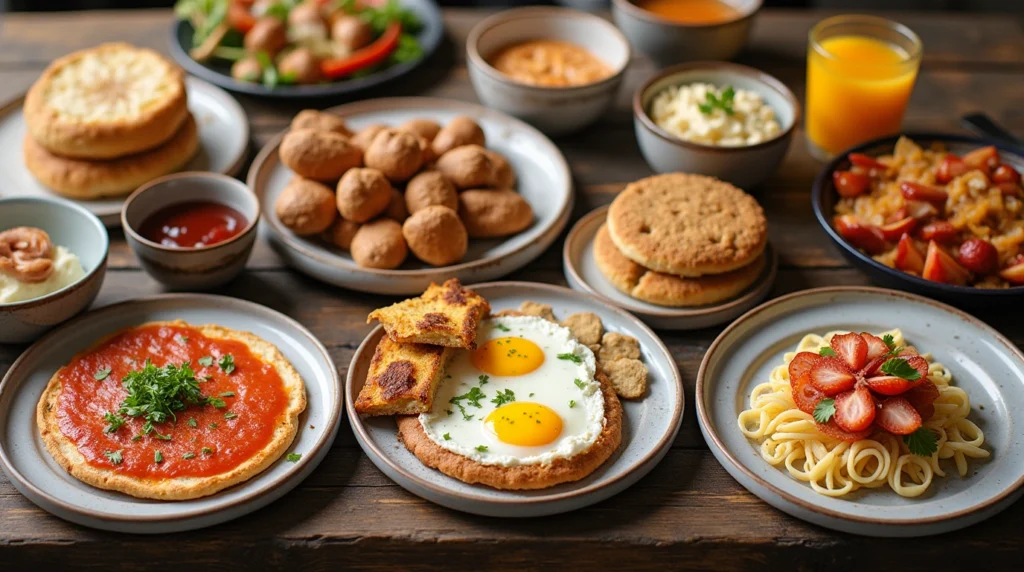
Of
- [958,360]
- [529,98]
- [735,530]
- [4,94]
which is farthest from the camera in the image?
[4,94]

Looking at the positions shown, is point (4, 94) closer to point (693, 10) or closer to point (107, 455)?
point (107, 455)

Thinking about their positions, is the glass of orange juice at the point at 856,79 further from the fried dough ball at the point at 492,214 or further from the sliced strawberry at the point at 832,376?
the sliced strawberry at the point at 832,376

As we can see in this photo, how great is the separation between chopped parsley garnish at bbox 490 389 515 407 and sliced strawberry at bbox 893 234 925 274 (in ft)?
5.70

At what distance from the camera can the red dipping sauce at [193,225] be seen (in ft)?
12.4

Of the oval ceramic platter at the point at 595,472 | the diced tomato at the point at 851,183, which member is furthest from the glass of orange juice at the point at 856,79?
the oval ceramic platter at the point at 595,472

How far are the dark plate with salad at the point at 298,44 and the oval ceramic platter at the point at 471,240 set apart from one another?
362 millimetres

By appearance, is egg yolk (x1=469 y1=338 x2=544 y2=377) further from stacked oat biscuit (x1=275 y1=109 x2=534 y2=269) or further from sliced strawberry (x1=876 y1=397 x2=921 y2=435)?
sliced strawberry (x1=876 y1=397 x2=921 y2=435)

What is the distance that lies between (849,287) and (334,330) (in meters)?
2.11

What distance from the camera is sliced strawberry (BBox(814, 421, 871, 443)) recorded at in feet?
9.74

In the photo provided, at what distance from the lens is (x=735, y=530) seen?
2.92 metres

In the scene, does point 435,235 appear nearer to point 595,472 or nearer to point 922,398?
point 595,472

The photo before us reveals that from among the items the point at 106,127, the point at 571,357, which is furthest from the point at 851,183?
the point at 106,127

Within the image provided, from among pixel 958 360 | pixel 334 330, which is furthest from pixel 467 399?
pixel 958 360

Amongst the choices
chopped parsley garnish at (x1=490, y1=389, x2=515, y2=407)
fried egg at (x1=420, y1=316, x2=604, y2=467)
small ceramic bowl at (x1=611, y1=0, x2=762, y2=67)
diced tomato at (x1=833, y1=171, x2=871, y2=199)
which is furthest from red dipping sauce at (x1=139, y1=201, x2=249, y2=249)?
diced tomato at (x1=833, y1=171, x2=871, y2=199)
